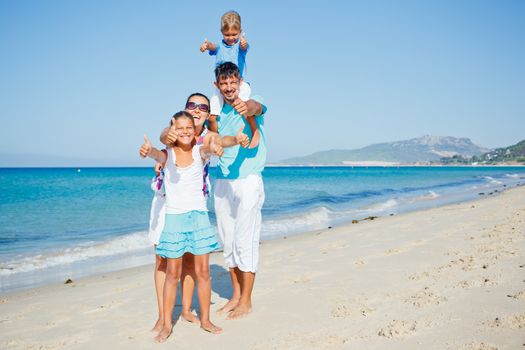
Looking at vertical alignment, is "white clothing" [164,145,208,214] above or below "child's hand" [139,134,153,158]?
below

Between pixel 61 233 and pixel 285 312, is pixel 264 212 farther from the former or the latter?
pixel 285 312

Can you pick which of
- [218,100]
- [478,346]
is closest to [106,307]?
[218,100]

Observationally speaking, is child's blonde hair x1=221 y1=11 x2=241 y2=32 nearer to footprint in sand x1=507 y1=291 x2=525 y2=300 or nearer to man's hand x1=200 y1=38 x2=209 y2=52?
man's hand x1=200 y1=38 x2=209 y2=52

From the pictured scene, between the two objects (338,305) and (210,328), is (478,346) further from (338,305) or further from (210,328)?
(210,328)

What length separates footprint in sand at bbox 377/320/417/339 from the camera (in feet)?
10.4

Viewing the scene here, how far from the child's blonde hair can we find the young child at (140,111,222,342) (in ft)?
4.16

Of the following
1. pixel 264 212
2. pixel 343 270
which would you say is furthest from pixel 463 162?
pixel 343 270

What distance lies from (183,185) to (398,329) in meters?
2.09

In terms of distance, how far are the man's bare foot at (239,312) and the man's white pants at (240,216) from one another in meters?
0.37

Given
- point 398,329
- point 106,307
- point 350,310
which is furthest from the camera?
point 106,307

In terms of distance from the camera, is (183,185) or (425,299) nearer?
(183,185)

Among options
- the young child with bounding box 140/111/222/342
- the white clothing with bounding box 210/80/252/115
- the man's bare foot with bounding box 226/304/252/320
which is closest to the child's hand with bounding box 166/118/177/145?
the young child with bounding box 140/111/222/342

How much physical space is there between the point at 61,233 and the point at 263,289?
9.84 meters

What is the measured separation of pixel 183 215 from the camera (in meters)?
3.71
